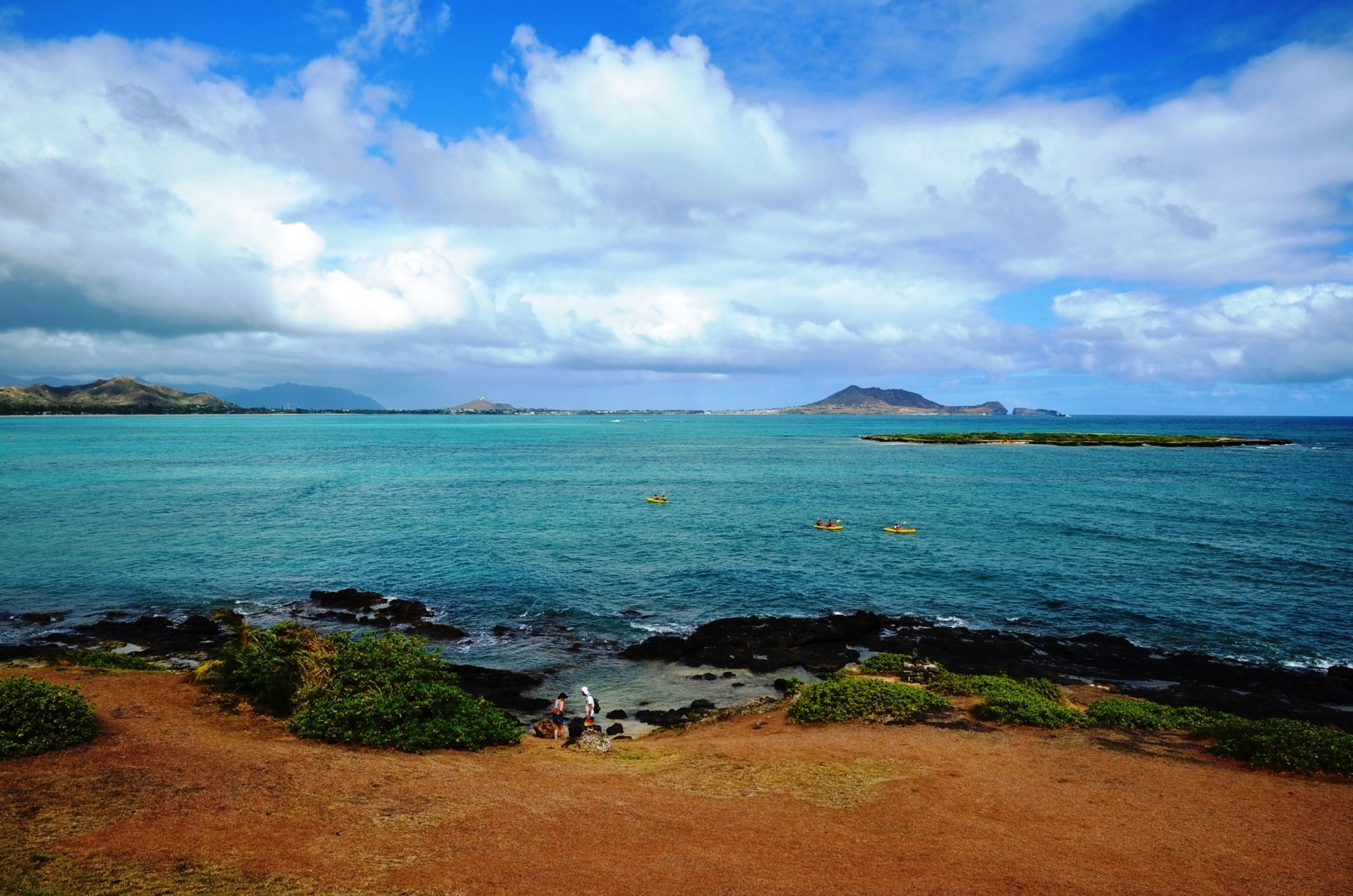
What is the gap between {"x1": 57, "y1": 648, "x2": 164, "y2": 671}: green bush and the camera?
2484cm

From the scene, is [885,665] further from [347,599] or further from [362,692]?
[347,599]

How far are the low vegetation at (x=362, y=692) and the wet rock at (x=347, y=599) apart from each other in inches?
559

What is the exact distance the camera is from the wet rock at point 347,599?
3644 cm

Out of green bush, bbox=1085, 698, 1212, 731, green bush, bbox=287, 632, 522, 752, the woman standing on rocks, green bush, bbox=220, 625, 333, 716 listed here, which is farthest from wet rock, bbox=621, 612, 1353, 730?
green bush, bbox=220, 625, 333, 716

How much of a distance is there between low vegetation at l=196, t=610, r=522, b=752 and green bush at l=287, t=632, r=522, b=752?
0.02 meters

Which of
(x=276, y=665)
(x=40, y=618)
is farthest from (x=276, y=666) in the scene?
(x=40, y=618)

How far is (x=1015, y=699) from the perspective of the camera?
2164cm

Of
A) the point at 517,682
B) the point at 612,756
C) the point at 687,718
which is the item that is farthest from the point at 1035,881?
the point at 517,682

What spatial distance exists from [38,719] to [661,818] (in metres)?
14.4

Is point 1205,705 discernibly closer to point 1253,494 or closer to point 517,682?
point 517,682

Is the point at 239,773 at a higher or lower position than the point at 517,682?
higher

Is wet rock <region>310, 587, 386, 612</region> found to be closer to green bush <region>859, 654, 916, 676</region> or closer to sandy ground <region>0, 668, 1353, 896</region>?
sandy ground <region>0, 668, 1353, 896</region>

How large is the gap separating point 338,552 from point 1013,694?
4232cm

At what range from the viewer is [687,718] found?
23.8 m
